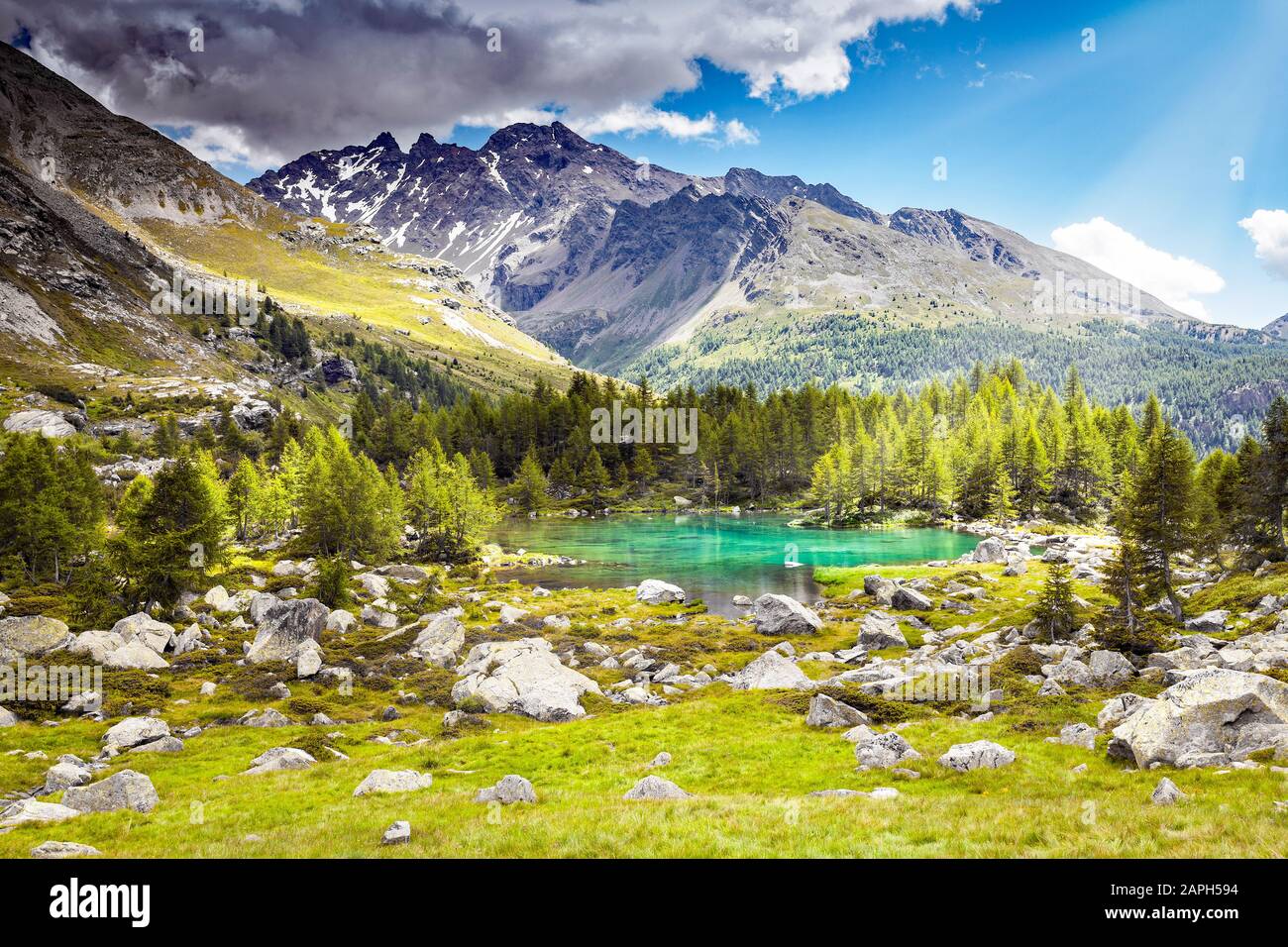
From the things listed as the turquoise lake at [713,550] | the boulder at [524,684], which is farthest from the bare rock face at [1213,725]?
the turquoise lake at [713,550]

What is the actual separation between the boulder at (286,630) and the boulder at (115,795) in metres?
22.0

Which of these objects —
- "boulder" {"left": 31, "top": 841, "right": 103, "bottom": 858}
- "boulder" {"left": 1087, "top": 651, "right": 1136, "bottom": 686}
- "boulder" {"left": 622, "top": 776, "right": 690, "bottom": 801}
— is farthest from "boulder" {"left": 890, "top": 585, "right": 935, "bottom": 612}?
"boulder" {"left": 31, "top": 841, "right": 103, "bottom": 858}

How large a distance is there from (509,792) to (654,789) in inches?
170

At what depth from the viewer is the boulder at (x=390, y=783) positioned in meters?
21.7

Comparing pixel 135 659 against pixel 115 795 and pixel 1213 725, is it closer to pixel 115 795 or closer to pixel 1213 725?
pixel 115 795

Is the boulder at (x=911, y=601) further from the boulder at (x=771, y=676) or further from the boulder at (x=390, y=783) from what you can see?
the boulder at (x=390, y=783)

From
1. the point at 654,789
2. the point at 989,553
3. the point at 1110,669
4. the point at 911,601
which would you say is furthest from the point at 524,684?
the point at 989,553

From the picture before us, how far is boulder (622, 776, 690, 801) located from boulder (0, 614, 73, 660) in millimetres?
37704

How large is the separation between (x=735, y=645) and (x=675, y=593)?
1667cm

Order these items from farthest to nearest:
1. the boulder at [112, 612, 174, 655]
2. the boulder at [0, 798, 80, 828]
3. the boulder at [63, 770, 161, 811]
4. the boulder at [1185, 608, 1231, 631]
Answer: the boulder at [112, 612, 174, 655], the boulder at [1185, 608, 1231, 631], the boulder at [63, 770, 161, 811], the boulder at [0, 798, 80, 828]

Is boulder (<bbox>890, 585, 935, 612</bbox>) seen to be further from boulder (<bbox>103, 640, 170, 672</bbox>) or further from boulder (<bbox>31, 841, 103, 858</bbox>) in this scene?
boulder (<bbox>31, 841, 103, 858</bbox>)

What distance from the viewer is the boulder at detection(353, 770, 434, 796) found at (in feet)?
71.1

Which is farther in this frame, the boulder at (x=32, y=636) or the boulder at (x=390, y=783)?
the boulder at (x=32, y=636)
